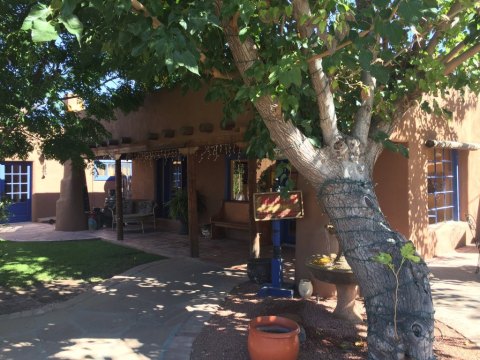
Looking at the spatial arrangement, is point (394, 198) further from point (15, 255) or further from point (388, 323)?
point (15, 255)

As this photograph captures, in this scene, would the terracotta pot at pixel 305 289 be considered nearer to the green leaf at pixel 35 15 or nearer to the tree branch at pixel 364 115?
the tree branch at pixel 364 115

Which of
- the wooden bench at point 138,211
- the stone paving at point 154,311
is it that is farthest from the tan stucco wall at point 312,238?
the wooden bench at point 138,211

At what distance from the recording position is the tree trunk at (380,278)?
3.43 metres

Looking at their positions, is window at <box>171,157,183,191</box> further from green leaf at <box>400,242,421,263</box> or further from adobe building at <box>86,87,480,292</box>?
green leaf at <box>400,242,421,263</box>

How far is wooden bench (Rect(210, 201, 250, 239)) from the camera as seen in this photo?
11.0 m

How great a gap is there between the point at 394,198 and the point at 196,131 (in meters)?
4.08

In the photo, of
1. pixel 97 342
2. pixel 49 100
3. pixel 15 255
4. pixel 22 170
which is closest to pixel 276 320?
pixel 97 342

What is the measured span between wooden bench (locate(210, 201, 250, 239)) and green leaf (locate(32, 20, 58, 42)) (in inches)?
334

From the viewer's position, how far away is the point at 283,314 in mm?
5461

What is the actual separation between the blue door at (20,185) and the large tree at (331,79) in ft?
46.7

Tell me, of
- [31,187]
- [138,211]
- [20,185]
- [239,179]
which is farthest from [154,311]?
[20,185]

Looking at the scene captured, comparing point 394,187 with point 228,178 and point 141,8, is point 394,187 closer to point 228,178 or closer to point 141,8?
point 228,178

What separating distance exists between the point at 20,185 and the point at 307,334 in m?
15.5

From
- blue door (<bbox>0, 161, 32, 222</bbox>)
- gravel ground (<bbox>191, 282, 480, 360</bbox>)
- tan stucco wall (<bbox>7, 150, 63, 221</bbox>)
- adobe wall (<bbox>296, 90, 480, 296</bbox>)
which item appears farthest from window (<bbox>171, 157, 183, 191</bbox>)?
gravel ground (<bbox>191, 282, 480, 360</bbox>)
